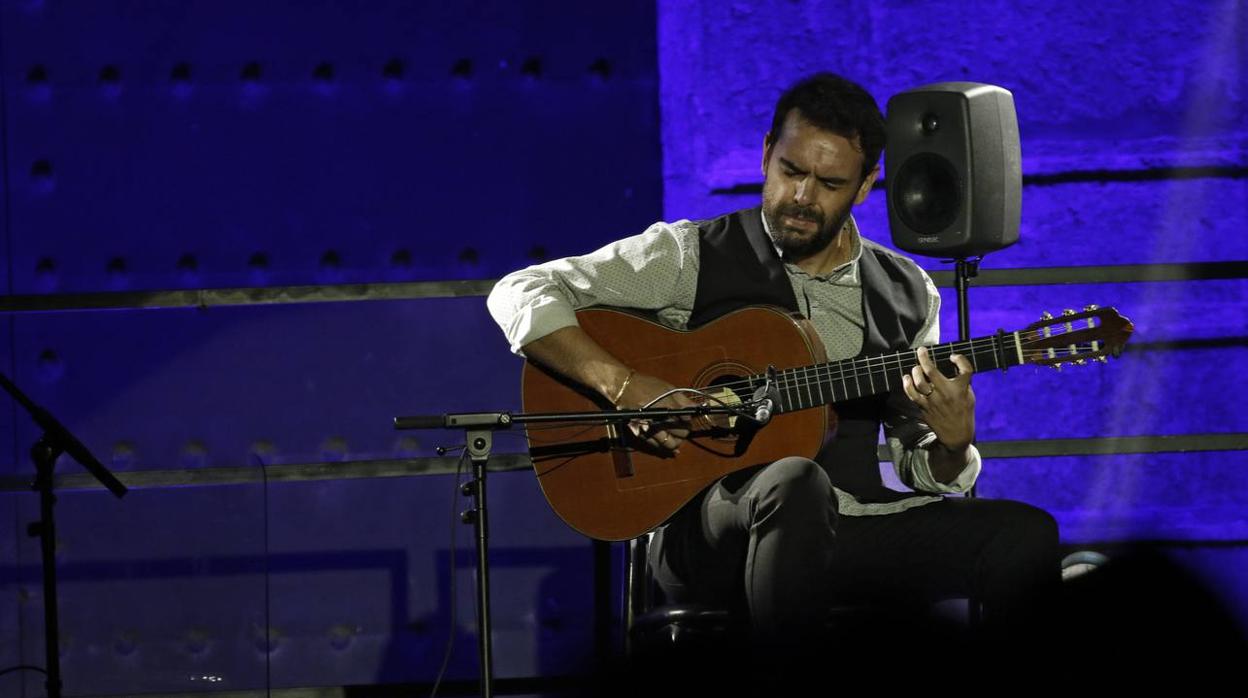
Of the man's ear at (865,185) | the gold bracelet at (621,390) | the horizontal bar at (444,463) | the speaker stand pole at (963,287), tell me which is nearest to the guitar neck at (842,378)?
the gold bracelet at (621,390)

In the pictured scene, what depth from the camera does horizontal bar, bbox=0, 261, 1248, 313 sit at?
3508mm

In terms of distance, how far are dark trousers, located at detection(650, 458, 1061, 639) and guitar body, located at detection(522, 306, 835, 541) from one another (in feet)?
0.22

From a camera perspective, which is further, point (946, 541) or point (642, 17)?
point (642, 17)

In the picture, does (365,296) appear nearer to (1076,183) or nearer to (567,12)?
(567,12)

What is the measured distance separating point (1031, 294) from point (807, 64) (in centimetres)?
87

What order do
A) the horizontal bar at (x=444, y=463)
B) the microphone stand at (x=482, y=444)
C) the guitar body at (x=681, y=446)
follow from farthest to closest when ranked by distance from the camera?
the horizontal bar at (x=444, y=463), the guitar body at (x=681, y=446), the microphone stand at (x=482, y=444)

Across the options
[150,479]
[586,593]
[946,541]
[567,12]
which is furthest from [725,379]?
[150,479]

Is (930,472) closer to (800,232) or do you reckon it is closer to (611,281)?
(800,232)

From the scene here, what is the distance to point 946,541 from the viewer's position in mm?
2611

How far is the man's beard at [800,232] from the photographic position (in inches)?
110

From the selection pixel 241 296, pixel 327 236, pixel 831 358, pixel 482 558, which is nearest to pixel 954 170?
pixel 831 358

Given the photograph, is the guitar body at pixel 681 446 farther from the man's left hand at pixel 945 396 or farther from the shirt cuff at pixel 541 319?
the man's left hand at pixel 945 396

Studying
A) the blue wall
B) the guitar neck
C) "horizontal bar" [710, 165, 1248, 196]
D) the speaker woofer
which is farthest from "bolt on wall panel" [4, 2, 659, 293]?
the guitar neck

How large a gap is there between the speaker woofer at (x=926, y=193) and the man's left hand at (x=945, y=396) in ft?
1.95
